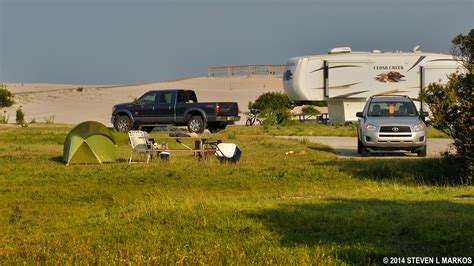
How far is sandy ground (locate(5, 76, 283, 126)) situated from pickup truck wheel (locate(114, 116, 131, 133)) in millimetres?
12521

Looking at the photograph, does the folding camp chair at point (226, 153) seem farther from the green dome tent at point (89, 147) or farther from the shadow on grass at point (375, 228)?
the shadow on grass at point (375, 228)

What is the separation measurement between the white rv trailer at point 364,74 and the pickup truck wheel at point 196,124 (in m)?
8.92

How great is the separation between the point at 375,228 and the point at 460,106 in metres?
7.19

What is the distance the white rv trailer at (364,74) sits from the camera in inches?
1512

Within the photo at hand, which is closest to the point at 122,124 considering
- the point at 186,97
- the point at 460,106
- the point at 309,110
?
the point at 186,97

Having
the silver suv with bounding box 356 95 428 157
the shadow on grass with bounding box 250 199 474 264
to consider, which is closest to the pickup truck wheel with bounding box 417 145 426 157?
the silver suv with bounding box 356 95 428 157

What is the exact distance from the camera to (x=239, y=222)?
11398mm

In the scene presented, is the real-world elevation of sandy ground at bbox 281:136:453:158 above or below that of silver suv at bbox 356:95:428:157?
below

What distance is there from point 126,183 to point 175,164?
282 centimetres

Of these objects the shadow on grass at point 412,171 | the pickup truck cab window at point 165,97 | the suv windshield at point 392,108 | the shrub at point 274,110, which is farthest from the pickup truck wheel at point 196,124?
the shadow on grass at point 412,171

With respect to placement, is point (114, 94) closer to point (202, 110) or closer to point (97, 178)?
point (202, 110)

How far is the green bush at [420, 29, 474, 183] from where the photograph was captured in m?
16.7

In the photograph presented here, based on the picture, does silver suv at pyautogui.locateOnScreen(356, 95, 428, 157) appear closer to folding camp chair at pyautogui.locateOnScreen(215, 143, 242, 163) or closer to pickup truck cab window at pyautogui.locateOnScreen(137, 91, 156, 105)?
folding camp chair at pyautogui.locateOnScreen(215, 143, 242, 163)

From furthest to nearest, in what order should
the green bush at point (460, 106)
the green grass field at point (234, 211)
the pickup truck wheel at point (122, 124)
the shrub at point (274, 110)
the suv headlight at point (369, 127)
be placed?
the shrub at point (274, 110) → the pickup truck wheel at point (122, 124) → the suv headlight at point (369, 127) → the green bush at point (460, 106) → the green grass field at point (234, 211)
